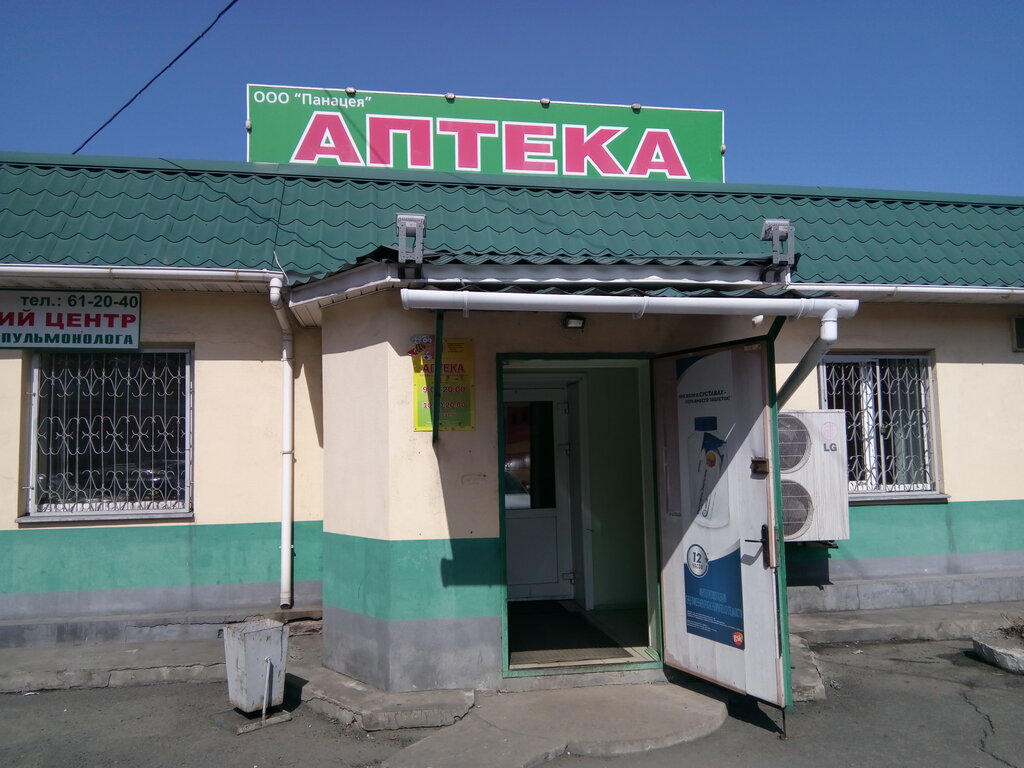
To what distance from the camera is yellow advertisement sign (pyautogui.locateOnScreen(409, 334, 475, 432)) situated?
221 inches

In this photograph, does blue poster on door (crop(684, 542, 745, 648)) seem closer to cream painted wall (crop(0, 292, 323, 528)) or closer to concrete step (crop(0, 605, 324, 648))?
concrete step (crop(0, 605, 324, 648))

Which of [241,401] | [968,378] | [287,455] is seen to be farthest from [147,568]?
[968,378]

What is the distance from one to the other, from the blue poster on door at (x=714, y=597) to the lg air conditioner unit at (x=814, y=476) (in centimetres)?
164

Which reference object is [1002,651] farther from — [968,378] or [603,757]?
[603,757]

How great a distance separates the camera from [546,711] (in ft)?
17.3

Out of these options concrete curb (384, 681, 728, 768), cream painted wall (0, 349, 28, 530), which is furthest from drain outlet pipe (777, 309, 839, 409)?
cream painted wall (0, 349, 28, 530)

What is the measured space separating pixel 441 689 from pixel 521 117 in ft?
22.9

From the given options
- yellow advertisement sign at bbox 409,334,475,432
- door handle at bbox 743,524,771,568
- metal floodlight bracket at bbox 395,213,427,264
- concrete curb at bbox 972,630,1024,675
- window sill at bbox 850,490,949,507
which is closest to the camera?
metal floodlight bracket at bbox 395,213,427,264

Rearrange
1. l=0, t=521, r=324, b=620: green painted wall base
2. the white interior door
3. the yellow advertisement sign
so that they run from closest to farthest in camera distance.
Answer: the yellow advertisement sign → l=0, t=521, r=324, b=620: green painted wall base → the white interior door

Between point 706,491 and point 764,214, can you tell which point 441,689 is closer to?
point 706,491

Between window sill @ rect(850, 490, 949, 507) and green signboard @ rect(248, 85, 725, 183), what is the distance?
439 cm

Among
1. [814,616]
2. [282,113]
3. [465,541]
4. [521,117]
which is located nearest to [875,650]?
[814,616]

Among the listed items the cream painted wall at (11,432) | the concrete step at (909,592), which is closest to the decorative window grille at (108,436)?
the cream painted wall at (11,432)

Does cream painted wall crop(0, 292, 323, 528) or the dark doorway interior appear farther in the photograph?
cream painted wall crop(0, 292, 323, 528)
